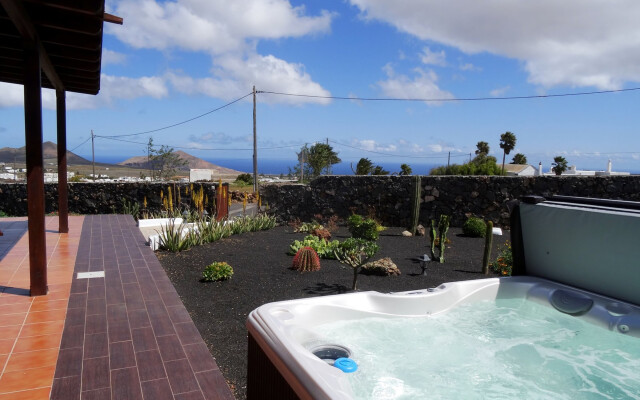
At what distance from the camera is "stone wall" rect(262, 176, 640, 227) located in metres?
11.1

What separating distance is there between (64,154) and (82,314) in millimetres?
4916

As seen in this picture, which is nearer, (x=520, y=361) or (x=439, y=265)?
(x=520, y=361)

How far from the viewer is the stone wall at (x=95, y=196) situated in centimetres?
1162

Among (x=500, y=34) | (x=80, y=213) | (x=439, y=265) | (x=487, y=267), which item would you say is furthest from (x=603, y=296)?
(x=500, y=34)

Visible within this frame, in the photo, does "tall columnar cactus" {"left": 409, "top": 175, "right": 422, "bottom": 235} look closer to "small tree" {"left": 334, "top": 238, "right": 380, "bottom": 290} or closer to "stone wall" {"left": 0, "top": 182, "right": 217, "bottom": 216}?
"small tree" {"left": 334, "top": 238, "right": 380, "bottom": 290}

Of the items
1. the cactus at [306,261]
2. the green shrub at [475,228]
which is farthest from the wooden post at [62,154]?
the green shrub at [475,228]

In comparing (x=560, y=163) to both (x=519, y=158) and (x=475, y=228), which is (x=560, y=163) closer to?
(x=519, y=158)

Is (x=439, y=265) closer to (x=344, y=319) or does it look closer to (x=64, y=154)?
(x=344, y=319)

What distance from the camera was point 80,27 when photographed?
4.29 m

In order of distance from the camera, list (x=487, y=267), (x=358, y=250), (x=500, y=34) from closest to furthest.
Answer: (x=358, y=250), (x=487, y=267), (x=500, y=34)

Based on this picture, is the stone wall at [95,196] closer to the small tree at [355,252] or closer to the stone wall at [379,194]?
the stone wall at [379,194]

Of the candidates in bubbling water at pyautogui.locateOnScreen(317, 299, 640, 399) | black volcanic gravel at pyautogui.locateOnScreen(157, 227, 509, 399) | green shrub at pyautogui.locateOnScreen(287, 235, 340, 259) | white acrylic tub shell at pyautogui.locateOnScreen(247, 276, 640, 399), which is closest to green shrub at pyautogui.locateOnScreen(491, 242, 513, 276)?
black volcanic gravel at pyautogui.locateOnScreen(157, 227, 509, 399)

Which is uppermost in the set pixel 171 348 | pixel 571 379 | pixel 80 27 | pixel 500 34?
pixel 500 34

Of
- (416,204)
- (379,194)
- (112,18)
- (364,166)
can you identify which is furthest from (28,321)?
(364,166)
